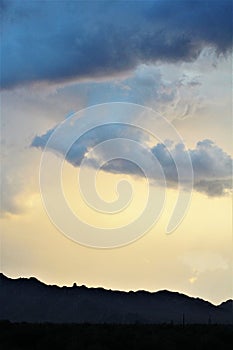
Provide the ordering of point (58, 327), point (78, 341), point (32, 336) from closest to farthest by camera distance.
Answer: point (78, 341) → point (32, 336) → point (58, 327)

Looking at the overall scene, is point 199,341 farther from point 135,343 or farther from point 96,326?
point 96,326

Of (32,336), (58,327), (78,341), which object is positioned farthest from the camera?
(58,327)

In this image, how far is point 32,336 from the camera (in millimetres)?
48656

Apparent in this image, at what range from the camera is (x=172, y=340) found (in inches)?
1801

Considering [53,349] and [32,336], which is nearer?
[53,349]

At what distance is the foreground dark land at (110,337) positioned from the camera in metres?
44.4

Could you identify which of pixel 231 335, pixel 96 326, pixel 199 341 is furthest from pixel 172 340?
pixel 96 326

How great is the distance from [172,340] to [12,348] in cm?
1093

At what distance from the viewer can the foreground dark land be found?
1748 inches

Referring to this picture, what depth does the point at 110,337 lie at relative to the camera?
46719 mm

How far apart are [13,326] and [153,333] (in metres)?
11.7

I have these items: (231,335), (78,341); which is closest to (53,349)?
(78,341)

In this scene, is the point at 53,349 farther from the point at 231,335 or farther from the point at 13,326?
the point at 231,335

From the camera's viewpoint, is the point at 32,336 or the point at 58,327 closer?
the point at 32,336
